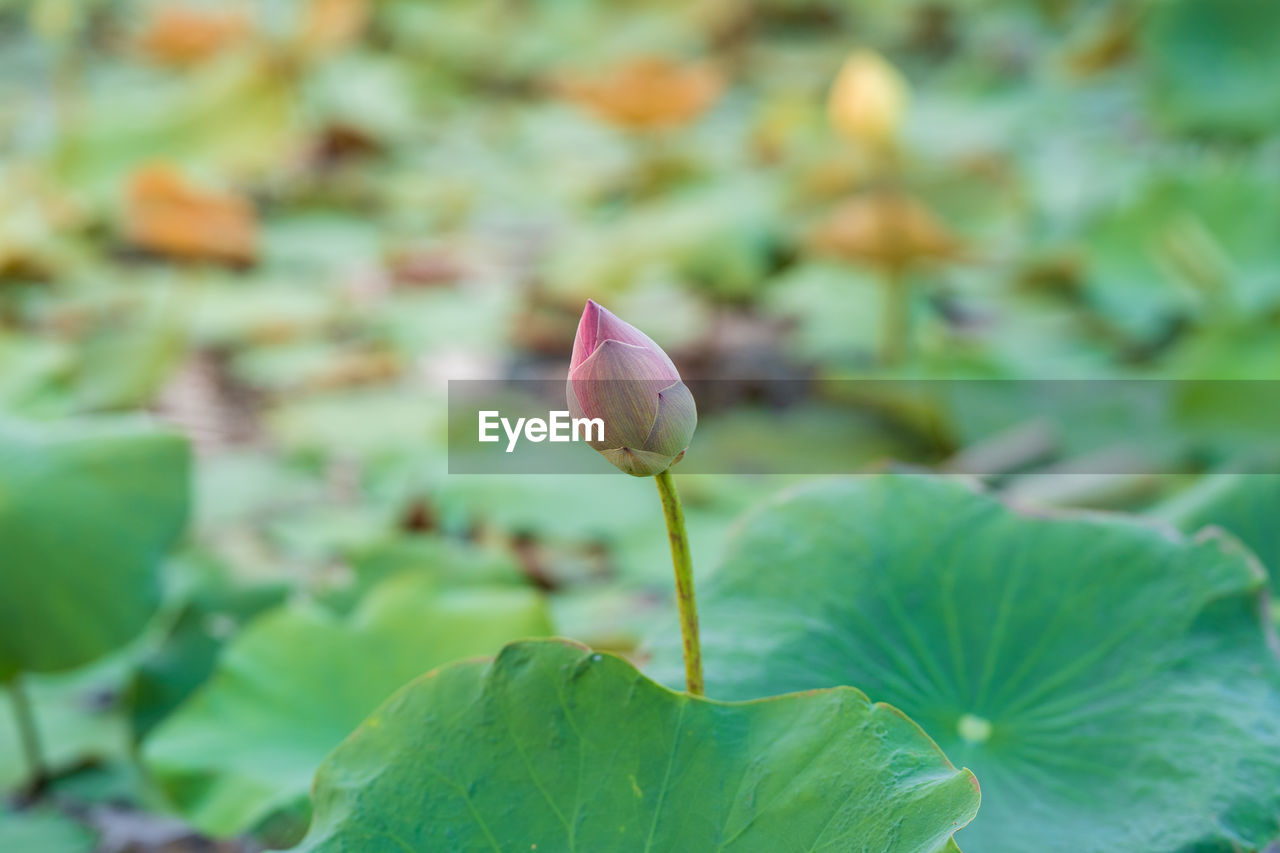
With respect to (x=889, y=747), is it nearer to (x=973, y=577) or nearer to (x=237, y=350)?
(x=973, y=577)

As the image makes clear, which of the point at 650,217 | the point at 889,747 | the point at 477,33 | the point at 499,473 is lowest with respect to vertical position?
the point at 499,473

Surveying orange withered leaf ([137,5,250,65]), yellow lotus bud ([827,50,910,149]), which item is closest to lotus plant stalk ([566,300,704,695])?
yellow lotus bud ([827,50,910,149])

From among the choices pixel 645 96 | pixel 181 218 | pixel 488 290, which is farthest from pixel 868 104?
pixel 181 218

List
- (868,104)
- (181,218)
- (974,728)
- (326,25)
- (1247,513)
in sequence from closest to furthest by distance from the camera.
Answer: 1. (974,728)
2. (1247,513)
3. (868,104)
4. (181,218)
5. (326,25)

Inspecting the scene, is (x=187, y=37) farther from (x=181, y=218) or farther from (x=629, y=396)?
(x=629, y=396)

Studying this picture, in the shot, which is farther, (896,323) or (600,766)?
(896,323)

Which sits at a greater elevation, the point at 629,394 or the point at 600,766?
the point at 629,394

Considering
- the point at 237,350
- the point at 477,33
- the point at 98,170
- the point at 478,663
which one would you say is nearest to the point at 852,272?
the point at 237,350

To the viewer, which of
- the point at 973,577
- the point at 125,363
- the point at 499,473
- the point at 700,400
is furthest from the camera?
the point at 700,400
